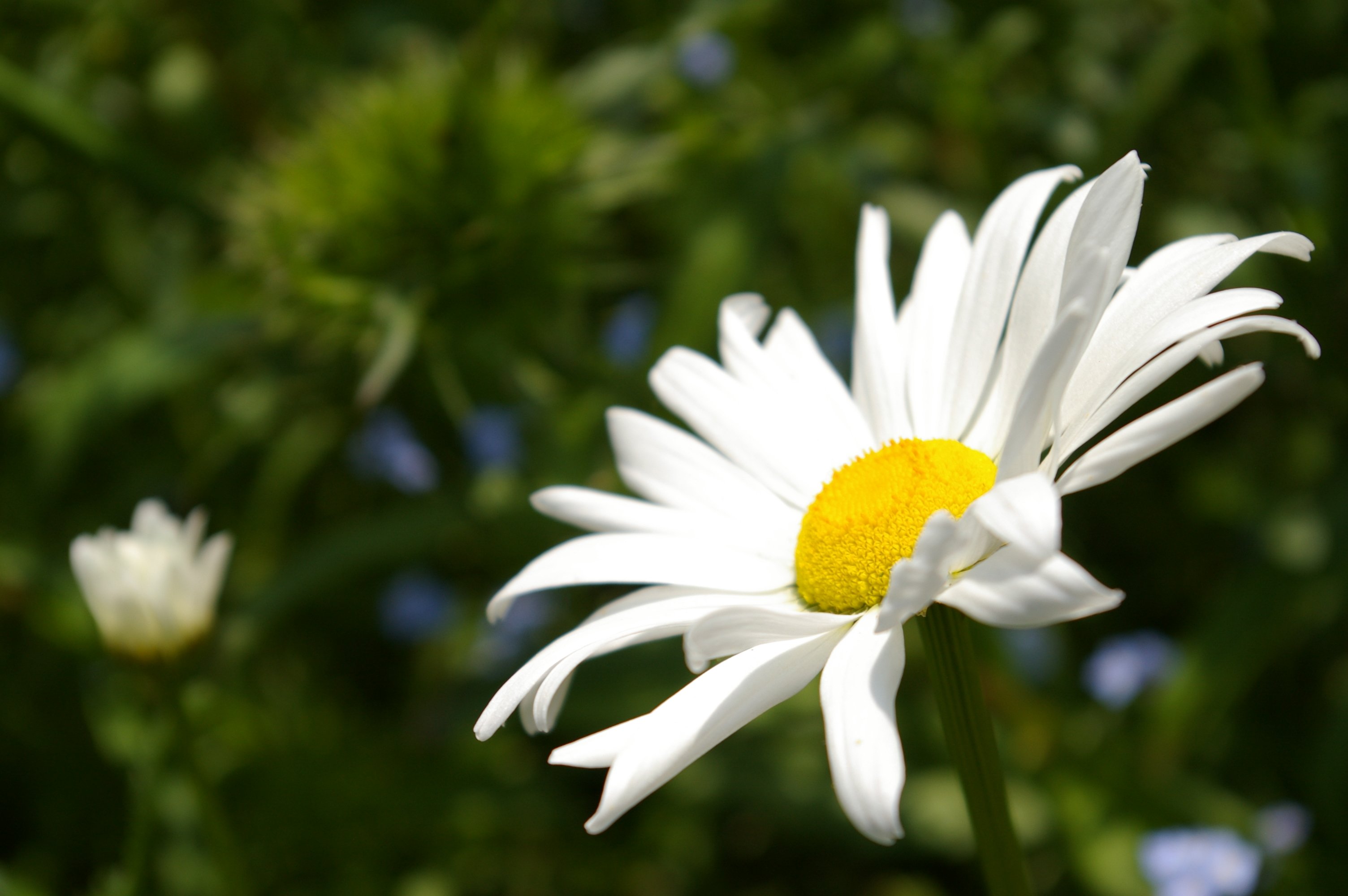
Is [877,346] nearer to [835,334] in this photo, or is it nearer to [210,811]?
[210,811]

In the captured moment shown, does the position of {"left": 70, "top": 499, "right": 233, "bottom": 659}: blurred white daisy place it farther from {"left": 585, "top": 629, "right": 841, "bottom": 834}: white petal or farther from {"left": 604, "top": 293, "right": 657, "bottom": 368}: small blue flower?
{"left": 604, "top": 293, "right": 657, "bottom": 368}: small blue flower

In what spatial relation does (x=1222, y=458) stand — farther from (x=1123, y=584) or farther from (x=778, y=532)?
(x=778, y=532)

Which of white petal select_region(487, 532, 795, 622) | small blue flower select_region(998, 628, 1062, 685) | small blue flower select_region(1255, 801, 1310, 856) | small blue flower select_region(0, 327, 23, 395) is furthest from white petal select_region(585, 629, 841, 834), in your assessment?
small blue flower select_region(0, 327, 23, 395)

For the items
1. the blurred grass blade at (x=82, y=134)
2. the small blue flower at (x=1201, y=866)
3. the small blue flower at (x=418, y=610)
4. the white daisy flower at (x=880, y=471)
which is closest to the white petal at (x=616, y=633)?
the white daisy flower at (x=880, y=471)

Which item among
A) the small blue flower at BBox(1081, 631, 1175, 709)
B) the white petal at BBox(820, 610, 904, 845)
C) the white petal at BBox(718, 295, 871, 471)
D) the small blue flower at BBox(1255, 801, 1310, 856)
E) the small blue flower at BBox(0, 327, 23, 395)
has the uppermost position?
the small blue flower at BBox(0, 327, 23, 395)

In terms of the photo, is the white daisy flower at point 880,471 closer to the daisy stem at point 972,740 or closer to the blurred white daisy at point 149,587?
the daisy stem at point 972,740
